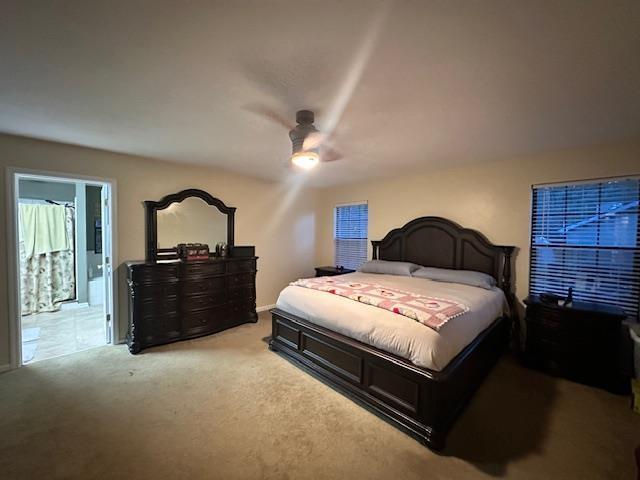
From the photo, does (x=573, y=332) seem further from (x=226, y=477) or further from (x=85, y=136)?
(x=85, y=136)

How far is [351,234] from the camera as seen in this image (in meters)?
5.32

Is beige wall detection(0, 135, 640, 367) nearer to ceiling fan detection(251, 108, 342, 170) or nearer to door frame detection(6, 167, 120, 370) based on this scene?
door frame detection(6, 167, 120, 370)

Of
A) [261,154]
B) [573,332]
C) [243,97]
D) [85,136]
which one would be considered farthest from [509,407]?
[85,136]

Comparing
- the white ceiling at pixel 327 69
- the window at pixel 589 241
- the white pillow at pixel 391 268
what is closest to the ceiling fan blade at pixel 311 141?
the white ceiling at pixel 327 69

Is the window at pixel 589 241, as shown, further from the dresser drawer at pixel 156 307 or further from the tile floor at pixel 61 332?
the tile floor at pixel 61 332

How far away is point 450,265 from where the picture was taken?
12.6ft

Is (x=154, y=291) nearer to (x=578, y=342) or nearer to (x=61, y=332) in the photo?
(x=61, y=332)

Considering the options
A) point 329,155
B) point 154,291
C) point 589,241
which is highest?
point 329,155

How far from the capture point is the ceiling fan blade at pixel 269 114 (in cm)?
209

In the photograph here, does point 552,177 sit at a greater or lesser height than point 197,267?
greater

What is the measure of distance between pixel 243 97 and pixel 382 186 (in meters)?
3.25

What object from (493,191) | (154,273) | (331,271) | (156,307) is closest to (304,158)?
(154,273)

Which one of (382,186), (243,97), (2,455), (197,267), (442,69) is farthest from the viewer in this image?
(382,186)

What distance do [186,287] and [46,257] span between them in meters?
3.50
